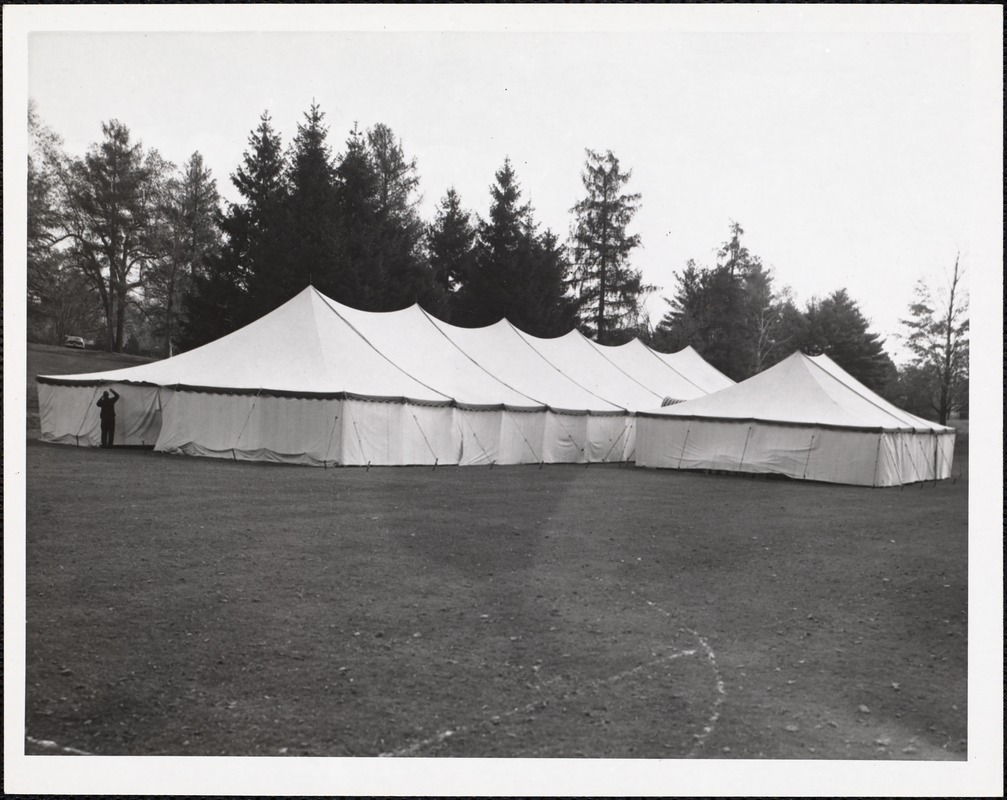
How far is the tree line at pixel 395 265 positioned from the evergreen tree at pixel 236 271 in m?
0.08

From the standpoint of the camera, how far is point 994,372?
16.4 ft

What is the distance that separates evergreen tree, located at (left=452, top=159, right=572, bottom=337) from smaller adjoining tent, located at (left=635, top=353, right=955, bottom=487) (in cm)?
1899

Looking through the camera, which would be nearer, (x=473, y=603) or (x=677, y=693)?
(x=677, y=693)

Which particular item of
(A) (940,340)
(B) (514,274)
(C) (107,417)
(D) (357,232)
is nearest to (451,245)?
(B) (514,274)

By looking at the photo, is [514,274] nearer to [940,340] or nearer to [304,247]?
[304,247]

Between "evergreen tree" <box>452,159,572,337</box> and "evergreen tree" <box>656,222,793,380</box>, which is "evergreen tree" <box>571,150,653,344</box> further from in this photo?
"evergreen tree" <box>656,222,793,380</box>

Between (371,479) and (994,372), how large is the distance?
982 centimetres

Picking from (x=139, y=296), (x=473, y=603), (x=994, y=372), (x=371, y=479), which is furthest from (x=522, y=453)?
(x=139, y=296)

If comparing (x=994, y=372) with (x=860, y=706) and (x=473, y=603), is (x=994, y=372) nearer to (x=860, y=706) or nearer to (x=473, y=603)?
(x=860, y=706)

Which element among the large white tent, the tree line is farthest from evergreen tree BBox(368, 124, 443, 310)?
the large white tent

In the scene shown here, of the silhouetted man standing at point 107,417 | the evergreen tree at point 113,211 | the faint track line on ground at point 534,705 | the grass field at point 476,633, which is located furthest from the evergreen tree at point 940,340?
the silhouetted man standing at point 107,417

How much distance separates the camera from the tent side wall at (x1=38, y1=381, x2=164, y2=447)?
1684cm

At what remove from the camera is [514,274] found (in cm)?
3822

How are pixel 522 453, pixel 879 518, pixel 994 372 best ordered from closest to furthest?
pixel 994 372 < pixel 879 518 < pixel 522 453
